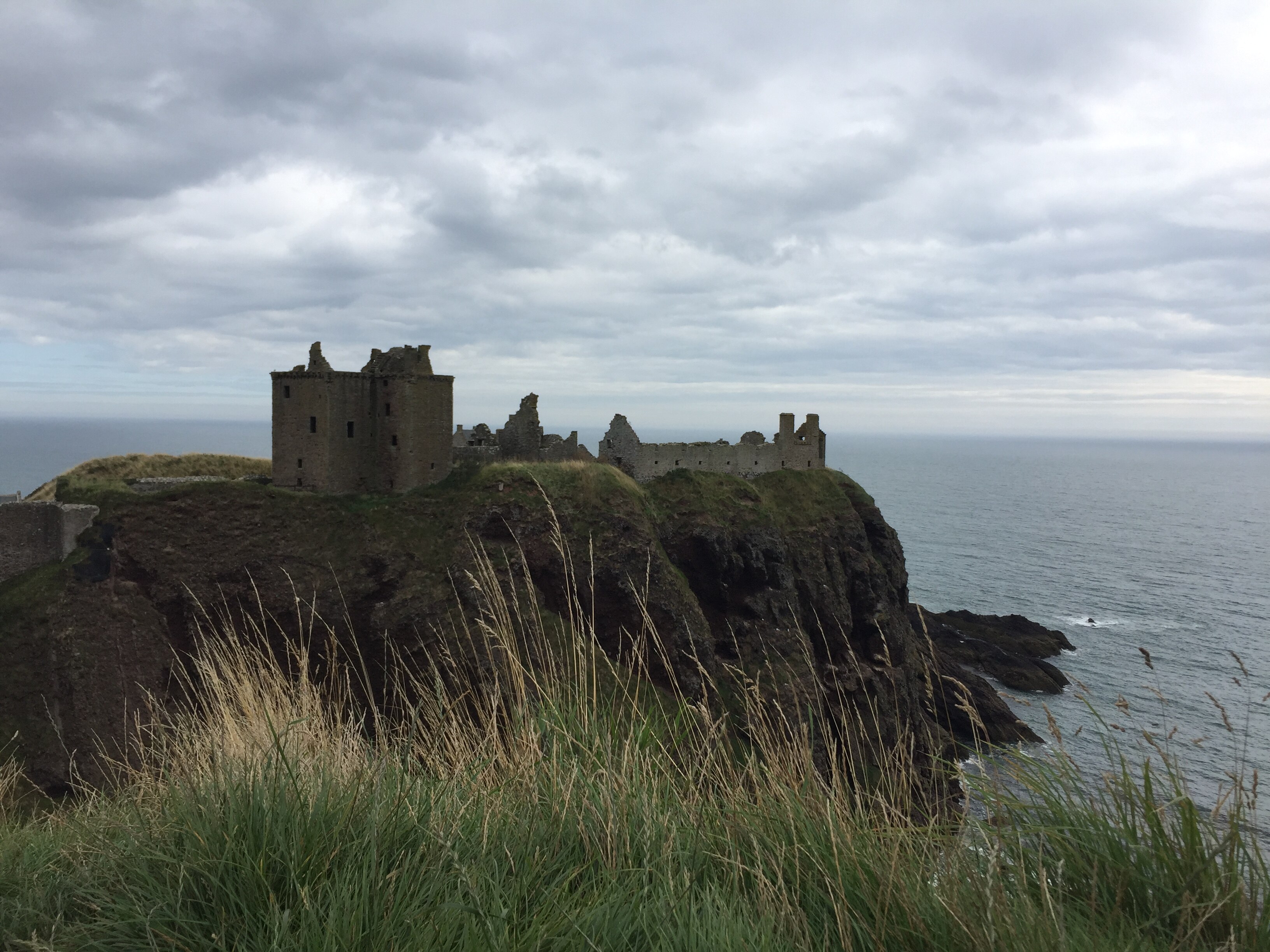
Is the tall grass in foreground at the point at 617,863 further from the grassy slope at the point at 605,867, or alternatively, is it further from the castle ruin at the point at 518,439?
the castle ruin at the point at 518,439

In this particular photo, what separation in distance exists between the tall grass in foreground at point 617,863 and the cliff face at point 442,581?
58.4 feet

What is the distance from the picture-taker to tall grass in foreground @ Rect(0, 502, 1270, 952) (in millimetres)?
3637

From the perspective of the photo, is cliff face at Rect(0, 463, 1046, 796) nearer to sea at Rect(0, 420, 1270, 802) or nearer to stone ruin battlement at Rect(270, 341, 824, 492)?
stone ruin battlement at Rect(270, 341, 824, 492)

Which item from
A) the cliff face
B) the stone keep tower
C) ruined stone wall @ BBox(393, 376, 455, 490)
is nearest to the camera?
the cliff face

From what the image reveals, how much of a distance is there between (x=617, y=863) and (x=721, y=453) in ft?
151

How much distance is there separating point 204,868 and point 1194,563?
12839cm

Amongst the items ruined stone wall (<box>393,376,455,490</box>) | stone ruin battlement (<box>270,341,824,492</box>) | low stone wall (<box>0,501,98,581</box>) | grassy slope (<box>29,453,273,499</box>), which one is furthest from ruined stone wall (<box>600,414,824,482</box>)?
low stone wall (<box>0,501,98,581</box>)

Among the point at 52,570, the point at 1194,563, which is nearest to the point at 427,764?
the point at 52,570

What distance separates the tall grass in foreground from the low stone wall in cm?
3214

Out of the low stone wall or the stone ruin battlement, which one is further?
the stone ruin battlement

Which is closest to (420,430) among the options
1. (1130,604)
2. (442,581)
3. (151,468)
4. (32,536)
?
(442,581)

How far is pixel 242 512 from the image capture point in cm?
3559

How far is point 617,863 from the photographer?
14.6 ft

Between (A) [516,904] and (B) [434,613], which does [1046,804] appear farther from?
(B) [434,613]
